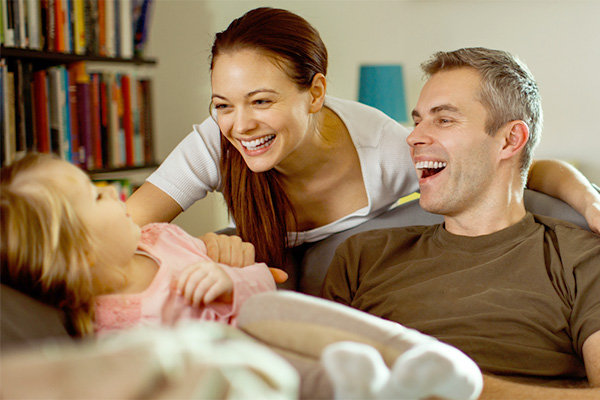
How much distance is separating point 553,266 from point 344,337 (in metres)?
0.75

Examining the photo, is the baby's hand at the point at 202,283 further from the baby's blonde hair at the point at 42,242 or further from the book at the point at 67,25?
the book at the point at 67,25

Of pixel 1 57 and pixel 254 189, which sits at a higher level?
pixel 1 57

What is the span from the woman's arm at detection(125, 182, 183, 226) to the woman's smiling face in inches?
9.7

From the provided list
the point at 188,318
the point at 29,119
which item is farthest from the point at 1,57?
the point at 188,318

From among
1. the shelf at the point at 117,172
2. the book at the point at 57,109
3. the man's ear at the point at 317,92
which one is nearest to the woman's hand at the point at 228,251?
the man's ear at the point at 317,92

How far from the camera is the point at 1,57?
2238 mm

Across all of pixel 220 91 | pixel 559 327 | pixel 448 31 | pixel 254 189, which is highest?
pixel 448 31

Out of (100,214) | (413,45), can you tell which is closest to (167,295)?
(100,214)

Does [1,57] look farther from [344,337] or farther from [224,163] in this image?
[344,337]

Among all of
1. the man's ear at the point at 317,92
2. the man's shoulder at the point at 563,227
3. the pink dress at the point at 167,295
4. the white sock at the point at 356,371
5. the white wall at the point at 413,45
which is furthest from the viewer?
the white wall at the point at 413,45

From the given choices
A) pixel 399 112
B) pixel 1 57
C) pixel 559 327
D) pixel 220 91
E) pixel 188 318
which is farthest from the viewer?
pixel 399 112

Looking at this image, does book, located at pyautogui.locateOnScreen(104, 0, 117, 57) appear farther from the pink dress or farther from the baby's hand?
the baby's hand

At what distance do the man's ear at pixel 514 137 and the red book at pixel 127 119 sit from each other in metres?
1.86

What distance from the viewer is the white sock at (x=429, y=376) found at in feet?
1.96
